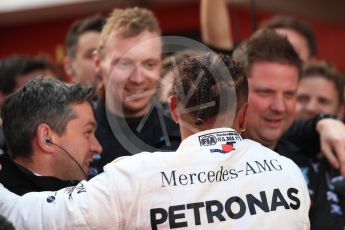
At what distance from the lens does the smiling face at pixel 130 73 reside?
2965 mm

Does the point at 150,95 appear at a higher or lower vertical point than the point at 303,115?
higher

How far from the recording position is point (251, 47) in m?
3.19

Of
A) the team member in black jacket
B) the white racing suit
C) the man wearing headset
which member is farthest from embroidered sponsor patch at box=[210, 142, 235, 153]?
the team member in black jacket

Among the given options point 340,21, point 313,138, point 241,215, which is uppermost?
point 241,215

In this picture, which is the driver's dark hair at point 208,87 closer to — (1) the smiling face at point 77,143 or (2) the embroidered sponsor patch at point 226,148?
(2) the embroidered sponsor patch at point 226,148

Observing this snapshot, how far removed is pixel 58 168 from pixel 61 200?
0.44m

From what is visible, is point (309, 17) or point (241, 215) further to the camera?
point (309, 17)

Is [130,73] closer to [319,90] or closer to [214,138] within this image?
[214,138]

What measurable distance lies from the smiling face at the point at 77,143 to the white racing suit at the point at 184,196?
36 cm

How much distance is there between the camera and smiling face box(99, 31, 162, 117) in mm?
2965

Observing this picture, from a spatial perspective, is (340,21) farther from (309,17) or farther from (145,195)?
(145,195)

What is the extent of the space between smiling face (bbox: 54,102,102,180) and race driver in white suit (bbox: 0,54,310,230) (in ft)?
1.07

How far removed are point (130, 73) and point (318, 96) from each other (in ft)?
5.19

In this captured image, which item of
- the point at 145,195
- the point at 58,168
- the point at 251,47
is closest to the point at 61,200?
the point at 145,195
